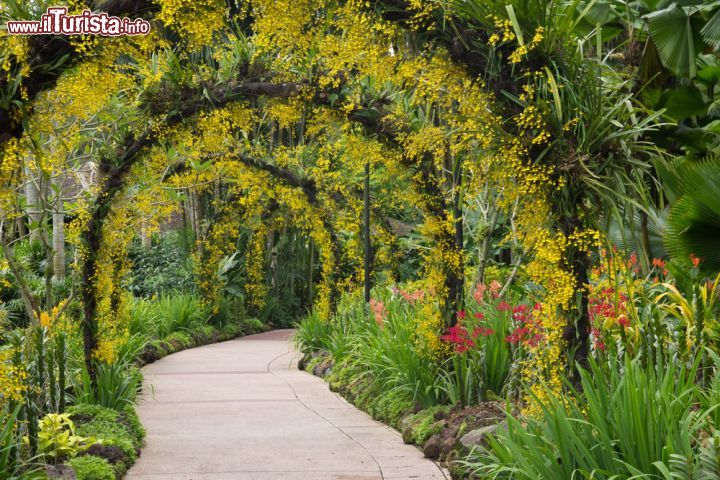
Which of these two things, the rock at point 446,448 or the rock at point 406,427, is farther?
the rock at point 406,427

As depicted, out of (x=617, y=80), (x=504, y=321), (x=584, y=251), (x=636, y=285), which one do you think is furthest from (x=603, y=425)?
(x=504, y=321)

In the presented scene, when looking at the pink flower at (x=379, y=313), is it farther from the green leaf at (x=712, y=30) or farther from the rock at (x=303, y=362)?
the green leaf at (x=712, y=30)

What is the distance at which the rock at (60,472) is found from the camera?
5801 mm

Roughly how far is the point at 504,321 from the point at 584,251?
2.60 meters

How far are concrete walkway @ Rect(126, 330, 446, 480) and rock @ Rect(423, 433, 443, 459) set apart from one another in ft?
0.33

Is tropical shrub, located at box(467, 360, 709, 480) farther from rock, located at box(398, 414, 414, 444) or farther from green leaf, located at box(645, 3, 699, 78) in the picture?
green leaf, located at box(645, 3, 699, 78)

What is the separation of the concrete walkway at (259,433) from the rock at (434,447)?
100 millimetres

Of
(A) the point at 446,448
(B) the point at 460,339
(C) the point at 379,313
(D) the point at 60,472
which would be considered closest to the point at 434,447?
(A) the point at 446,448

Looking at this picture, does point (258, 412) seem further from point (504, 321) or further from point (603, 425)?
point (603, 425)

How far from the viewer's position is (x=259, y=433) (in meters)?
8.72

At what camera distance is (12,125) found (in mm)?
5281

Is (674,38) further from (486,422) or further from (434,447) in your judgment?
(434,447)

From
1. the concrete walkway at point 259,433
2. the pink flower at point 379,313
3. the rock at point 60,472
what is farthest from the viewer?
the pink flower at point 379,313

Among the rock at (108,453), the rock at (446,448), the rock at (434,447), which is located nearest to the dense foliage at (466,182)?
the rock at (108,453)
